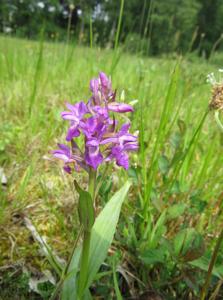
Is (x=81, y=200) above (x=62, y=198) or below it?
above

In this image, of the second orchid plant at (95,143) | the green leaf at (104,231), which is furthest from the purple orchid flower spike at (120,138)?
the green leaf at (104,231)

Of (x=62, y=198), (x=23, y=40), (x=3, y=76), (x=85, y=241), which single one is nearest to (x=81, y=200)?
(x=85, y=241)

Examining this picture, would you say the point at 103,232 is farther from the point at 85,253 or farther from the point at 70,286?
the point at 70,286

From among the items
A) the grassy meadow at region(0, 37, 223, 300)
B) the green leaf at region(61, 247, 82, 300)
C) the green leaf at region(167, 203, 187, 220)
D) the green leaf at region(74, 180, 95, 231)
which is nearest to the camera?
the green leaf at region(74, 180, 95, 231)

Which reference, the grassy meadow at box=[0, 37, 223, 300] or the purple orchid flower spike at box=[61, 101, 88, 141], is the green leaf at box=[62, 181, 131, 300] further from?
the purple orchid flower spike at box=[61, 101, 88, 141]

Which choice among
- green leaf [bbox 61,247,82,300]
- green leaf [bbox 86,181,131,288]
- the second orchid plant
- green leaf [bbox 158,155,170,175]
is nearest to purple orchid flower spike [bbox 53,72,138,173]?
the second orchid plant

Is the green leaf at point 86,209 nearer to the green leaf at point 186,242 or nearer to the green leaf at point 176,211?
the green leaf at point 186,242

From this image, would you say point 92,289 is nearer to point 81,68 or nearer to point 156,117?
point 156,117

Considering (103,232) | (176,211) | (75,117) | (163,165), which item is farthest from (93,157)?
(163,165)
